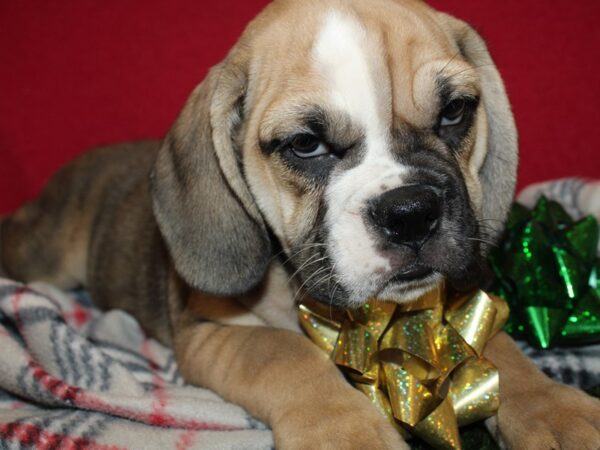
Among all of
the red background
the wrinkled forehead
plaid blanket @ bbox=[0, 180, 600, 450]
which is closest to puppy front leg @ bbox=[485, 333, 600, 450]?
plaid blanket @ bbox=[0, 180, 600, 450]

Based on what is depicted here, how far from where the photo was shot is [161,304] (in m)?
3.69

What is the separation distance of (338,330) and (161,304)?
→ 1.20 m

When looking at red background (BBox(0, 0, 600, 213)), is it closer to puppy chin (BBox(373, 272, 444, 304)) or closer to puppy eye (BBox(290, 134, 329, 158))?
puppy eye (BBox(290, 134, 329, 158))

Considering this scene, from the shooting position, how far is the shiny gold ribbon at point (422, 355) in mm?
2443

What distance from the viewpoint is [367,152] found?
8.21 ft

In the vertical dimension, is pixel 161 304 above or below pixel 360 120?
below

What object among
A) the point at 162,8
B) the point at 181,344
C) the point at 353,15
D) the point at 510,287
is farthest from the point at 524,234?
the point at 162,8

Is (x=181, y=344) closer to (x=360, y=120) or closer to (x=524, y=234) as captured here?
(x=360, y=120)

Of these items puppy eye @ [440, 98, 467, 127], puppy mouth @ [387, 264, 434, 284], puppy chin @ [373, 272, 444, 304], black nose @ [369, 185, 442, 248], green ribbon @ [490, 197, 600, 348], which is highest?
puppy eye @ [440, 98, 467, 127]

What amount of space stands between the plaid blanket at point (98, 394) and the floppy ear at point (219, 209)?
0.45 metres

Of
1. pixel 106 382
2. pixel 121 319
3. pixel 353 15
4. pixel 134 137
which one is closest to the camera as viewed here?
pixel 353 15

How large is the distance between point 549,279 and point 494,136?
0.61 m

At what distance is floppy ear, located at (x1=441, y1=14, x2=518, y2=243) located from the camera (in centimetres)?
304

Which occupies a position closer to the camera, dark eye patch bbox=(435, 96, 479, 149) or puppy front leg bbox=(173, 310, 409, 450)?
puppy front leg bbox=(173, 310, 409, 450)
